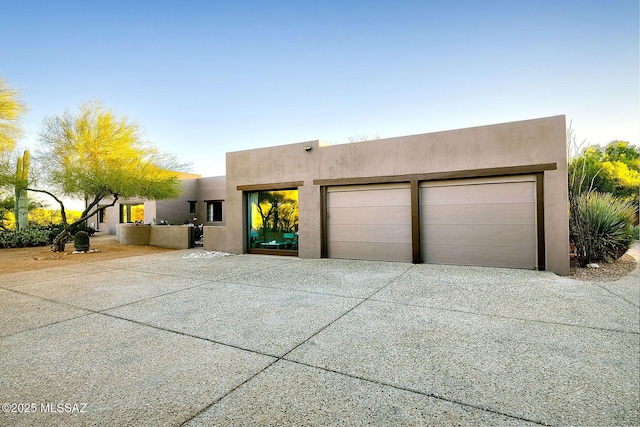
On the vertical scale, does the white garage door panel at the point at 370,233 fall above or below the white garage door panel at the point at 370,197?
below

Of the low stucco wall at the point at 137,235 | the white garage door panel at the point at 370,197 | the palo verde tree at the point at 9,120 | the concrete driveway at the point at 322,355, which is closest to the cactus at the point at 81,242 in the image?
the low stucco wall at the point at 137,235

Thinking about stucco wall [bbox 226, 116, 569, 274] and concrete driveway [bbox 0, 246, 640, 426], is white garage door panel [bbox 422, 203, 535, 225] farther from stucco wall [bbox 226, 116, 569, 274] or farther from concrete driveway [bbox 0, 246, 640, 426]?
concrete driveway [bbox 0, 246, 640, 426]

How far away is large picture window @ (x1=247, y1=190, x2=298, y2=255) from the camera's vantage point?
1041 cm

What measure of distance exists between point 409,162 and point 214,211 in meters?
17.0

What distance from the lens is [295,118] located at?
50.2ft

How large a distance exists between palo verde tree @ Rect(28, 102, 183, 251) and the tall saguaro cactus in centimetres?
48

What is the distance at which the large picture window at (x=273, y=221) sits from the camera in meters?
10.4

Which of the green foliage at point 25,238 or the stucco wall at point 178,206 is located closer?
the green foliage at point 25,238

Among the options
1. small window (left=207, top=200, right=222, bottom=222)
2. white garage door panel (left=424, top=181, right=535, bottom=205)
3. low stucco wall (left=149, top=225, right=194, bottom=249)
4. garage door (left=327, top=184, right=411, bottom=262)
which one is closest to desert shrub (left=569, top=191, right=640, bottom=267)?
white garage door panel (left=424, top=181, right=535, bottom=205)

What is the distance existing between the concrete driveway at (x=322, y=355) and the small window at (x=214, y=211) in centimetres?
1663

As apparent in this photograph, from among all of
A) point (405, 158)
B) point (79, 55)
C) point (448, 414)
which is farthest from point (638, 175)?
point (79, 55)

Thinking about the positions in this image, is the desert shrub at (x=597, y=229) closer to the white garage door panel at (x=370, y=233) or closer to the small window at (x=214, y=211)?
the white garage door panel at (x=370, y=233)

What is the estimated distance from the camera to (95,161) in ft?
41.4

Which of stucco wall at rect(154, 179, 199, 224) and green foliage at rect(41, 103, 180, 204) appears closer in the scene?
green foliage at rect(41, 103, 180, 204)
